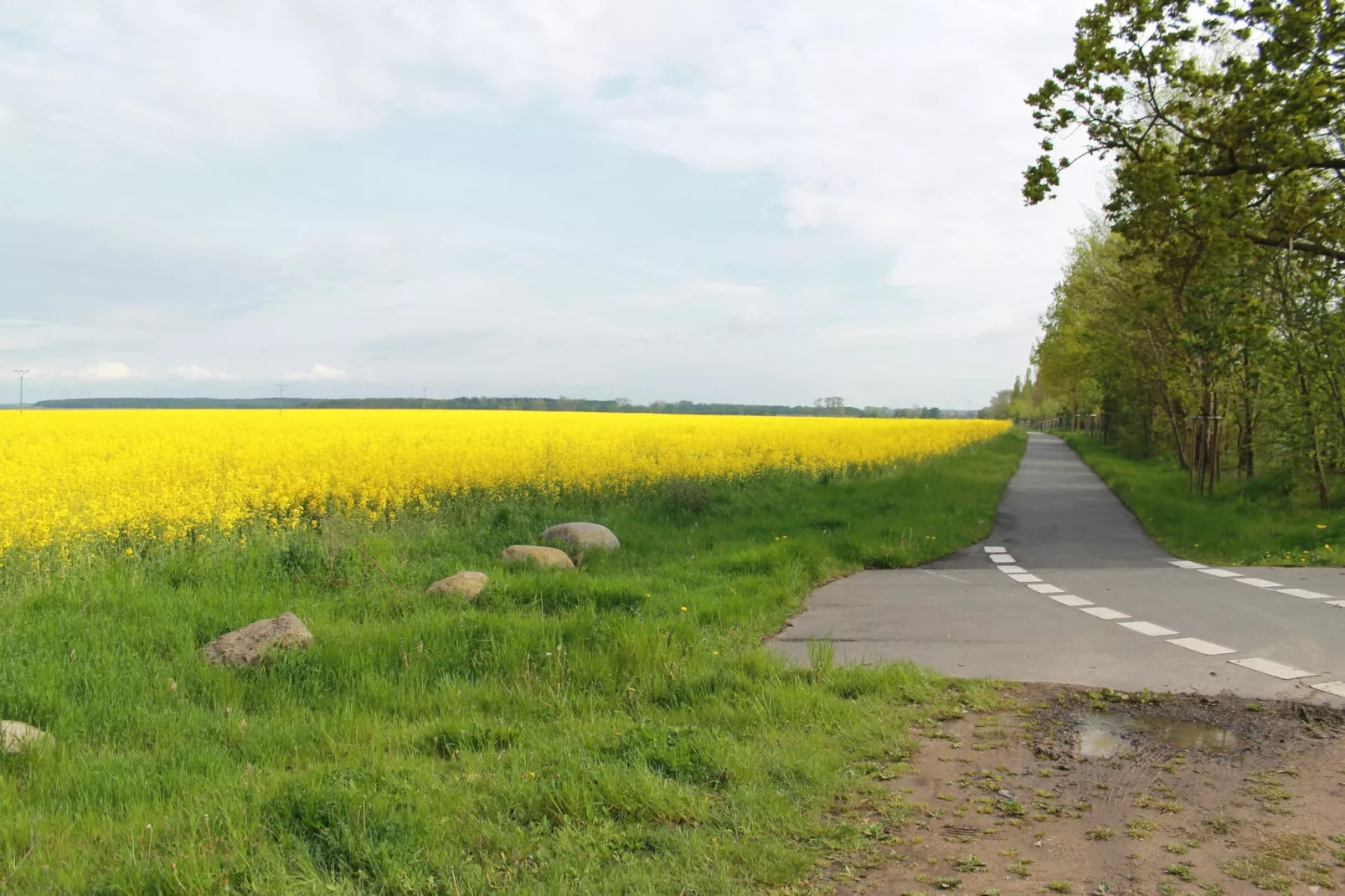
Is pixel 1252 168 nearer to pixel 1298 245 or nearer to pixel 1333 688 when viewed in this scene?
pixel 1298 245

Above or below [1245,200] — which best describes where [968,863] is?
below

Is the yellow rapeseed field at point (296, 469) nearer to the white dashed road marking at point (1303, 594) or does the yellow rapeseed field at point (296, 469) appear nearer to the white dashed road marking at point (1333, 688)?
the white dashed road marking at point (1303, 594)

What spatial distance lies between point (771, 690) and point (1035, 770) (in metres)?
1.66

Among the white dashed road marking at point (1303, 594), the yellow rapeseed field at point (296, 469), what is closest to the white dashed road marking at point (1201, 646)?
the white dashed road marking at point (1303, 594)

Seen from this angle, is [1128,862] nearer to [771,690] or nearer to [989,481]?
[771,690]

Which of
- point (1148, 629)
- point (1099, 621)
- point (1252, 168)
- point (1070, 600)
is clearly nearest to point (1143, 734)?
point (1148, 629)

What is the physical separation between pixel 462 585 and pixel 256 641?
2.27 meters

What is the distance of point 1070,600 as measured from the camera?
29.6 feet

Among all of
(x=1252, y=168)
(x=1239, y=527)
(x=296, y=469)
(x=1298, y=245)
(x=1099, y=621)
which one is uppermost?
(x=1252, y=168)

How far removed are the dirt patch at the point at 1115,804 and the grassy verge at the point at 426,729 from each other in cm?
30

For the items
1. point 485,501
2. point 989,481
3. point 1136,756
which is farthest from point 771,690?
point 989,481

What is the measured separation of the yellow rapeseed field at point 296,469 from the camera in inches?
423

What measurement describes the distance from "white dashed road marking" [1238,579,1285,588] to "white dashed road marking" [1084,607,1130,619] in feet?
7.56

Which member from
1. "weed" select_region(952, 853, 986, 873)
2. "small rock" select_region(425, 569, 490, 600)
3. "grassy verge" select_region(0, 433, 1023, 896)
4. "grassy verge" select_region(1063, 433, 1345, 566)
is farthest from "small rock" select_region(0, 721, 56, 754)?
"grassy verge" select_region(1063, 433, 1345, 566)
